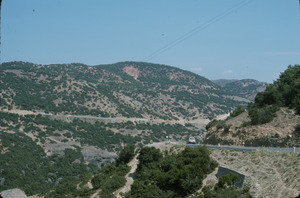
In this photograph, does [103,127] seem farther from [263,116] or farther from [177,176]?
[177,176]

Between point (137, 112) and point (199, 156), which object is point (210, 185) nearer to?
point (199, 156)

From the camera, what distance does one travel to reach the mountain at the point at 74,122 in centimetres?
6562

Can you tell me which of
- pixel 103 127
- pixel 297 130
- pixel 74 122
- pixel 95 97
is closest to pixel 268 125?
pixel 297 130

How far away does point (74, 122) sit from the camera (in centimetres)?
10219

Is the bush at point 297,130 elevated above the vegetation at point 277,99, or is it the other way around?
the vegetation at point 277,99

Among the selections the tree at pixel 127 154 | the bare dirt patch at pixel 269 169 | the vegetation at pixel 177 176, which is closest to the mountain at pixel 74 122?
the tree at pixel 127 154

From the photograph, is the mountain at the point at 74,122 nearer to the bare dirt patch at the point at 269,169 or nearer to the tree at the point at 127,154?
the tree at the point at 127,154

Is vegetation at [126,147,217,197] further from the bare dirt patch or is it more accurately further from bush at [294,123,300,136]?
bush at [294,123,300,136]

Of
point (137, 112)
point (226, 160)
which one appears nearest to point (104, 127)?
point (137, 112)

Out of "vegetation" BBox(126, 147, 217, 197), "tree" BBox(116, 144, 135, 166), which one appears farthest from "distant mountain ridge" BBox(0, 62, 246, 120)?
"vegetation" BBox(126, 147, 217, 197)

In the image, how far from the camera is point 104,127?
104 m

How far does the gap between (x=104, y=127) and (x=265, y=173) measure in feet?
277

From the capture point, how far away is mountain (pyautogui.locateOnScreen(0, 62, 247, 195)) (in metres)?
65.6

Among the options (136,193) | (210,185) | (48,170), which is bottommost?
(48,170)
